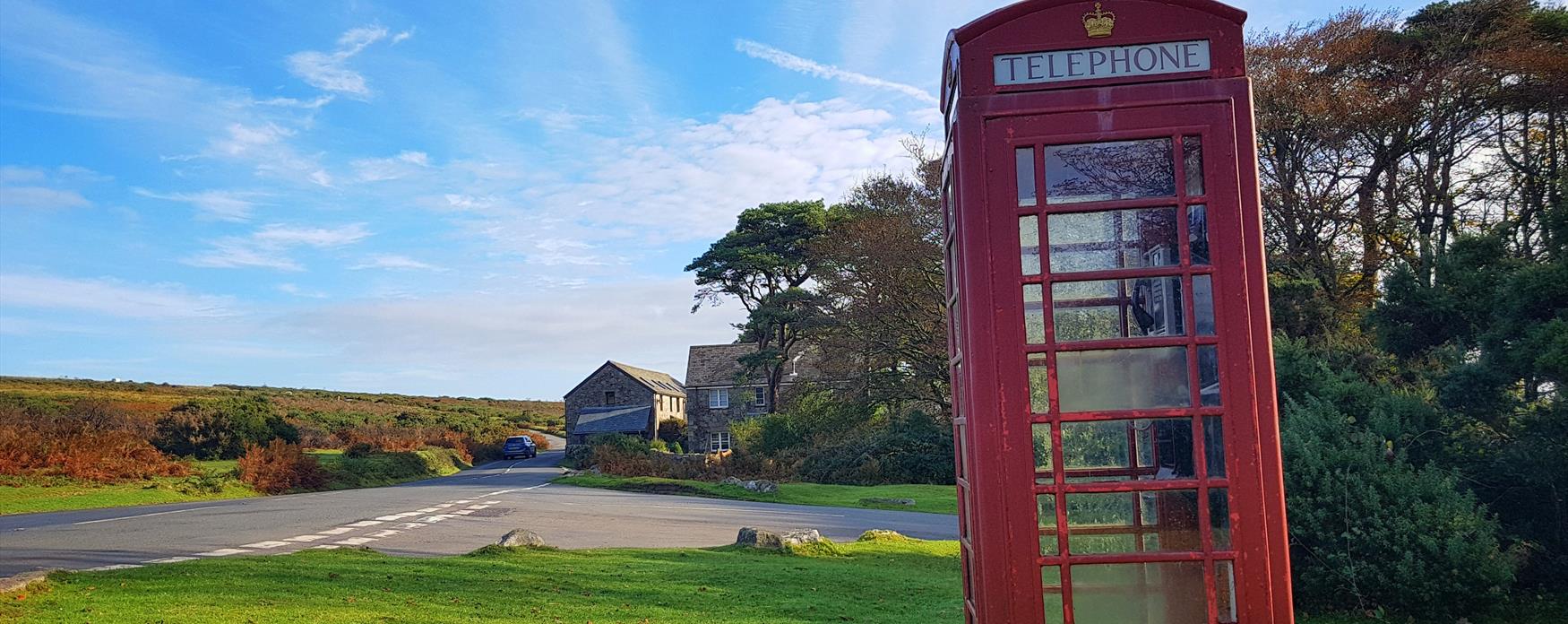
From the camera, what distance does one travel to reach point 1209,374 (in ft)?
13.0

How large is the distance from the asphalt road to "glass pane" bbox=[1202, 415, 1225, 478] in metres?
11.7

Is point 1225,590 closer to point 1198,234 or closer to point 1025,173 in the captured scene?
point 1198,234

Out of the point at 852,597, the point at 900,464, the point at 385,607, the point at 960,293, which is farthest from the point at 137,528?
the point at 900,464

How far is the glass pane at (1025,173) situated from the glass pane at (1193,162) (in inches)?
23.7

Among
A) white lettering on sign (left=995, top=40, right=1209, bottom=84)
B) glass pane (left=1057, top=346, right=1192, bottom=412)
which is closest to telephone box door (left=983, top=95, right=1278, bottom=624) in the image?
glass pane (left=1057, top=346, right=1192, bottom=412)

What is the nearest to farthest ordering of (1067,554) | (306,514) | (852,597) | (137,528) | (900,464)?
1. (1067,554)
2. (852,597)
3. (137,528)
4. (306,514)
5. (900,464)

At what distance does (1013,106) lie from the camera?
162 inches

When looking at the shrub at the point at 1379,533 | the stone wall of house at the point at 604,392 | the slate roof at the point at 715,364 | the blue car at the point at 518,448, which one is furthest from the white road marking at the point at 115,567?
the stone wall of house at the point at 604,392

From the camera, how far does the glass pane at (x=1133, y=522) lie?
4.12m

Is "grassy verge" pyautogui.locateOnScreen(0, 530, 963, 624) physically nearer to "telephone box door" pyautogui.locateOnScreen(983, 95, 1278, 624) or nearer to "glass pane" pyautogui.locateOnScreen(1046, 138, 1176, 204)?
"telephone box door" pyautogui.locateOnScreen(983, 95, 1278, 624)

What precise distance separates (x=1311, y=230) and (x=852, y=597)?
71.4ft

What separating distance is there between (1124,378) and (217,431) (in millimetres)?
44338

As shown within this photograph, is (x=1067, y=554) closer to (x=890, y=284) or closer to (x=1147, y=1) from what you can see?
(x=1147, y=1)

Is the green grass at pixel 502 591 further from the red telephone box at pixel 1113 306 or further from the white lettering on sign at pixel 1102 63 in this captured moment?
the white lettering on sign at pixel 1102 63
